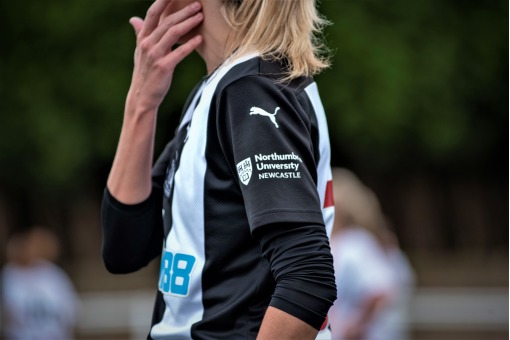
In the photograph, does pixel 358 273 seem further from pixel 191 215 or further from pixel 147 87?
pixel 191 215

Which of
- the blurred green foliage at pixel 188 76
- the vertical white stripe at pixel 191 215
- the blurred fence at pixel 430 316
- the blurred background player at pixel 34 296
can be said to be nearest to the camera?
the vertical white stripe at pixel 191 215

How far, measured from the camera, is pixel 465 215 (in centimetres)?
1683

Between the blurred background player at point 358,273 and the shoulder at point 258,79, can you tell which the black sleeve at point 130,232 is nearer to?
the shoulder at point 258,79

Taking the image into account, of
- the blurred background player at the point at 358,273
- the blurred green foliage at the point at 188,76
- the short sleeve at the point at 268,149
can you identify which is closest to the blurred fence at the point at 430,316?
the blurred green foliage at the point at 188,76

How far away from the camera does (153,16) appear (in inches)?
Answer: 107

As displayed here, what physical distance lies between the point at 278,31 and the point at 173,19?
1.03ft

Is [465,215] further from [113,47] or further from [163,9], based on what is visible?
[163,9]

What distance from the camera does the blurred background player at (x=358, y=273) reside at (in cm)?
745

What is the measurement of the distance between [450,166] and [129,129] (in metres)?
14.2

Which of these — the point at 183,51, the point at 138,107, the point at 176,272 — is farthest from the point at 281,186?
the point at 138,107

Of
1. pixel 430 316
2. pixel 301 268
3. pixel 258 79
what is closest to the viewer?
pixel 301 268

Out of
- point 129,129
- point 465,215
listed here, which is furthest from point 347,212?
point 465,215

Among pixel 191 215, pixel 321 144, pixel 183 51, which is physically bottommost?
pixel 191 215

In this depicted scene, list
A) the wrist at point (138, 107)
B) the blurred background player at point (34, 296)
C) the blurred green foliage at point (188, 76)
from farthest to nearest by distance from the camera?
the blurred green foliage at point (188, 76)
the blurred background player at point (34, 296)
the wrist at point (138, 107)
